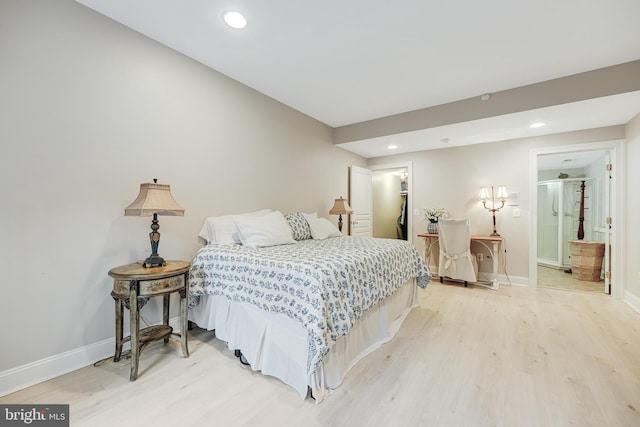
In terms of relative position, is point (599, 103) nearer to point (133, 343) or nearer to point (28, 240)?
point (133, 343)

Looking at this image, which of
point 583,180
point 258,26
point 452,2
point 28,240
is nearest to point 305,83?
point 258,26

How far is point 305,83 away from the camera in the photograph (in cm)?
290

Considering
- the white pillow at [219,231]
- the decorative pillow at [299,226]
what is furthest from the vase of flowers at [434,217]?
the white pillow at [219,231]

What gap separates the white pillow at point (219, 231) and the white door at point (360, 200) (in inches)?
100

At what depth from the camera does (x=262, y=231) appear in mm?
2455

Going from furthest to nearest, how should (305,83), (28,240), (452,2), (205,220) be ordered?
(305,83) → (205,220) → (452,2) → (28,240)

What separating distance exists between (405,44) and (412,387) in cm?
257

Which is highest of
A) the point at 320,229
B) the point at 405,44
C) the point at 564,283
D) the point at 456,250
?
the point at 405,44

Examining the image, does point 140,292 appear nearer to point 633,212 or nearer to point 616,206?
point 633,212

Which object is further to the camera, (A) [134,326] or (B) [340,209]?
(B) [340,209]

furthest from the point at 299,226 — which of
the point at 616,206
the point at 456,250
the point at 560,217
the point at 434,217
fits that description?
the point at 560,217

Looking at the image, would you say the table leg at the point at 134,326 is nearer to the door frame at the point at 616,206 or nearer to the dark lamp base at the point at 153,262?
the dark lamp base at the point at 153,262

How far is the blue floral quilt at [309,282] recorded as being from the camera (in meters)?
1.52

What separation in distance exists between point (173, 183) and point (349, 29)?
6.35 feet
